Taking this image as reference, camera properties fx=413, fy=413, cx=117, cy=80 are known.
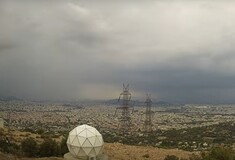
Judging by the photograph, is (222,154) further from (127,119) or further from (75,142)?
(127,119)

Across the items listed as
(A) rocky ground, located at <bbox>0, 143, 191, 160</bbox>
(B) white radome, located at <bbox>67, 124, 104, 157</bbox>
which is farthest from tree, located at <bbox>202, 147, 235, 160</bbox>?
(B) white radome, located at <bbox>67, 124, 104, 157</bbox>

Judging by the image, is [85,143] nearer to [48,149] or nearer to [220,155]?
[48,149]

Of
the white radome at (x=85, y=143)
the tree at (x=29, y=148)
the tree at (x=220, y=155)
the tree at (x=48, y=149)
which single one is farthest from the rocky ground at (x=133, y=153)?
the tree at (x=29, y=148)

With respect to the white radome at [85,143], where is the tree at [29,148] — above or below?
below

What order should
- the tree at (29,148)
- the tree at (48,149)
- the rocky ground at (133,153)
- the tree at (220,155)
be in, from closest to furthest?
the tree at (220,155) → the tree at (29,148) → the tree at (48,149) → the rocky ground at (133,153)

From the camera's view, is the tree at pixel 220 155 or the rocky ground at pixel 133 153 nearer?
the tree at pixel 220 155

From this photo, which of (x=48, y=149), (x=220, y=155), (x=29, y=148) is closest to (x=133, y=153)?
(x=48, y=149)

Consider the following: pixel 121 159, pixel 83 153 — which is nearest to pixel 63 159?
pixel 83 153

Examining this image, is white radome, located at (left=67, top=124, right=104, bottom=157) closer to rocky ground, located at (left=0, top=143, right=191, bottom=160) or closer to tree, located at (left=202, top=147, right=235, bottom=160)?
rocky ground, located at (left=0, top=143, right=191, bottom=160)

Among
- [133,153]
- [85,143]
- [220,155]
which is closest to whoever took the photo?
[85,143]

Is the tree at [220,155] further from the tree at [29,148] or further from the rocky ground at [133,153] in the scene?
the tree at [29,148]
